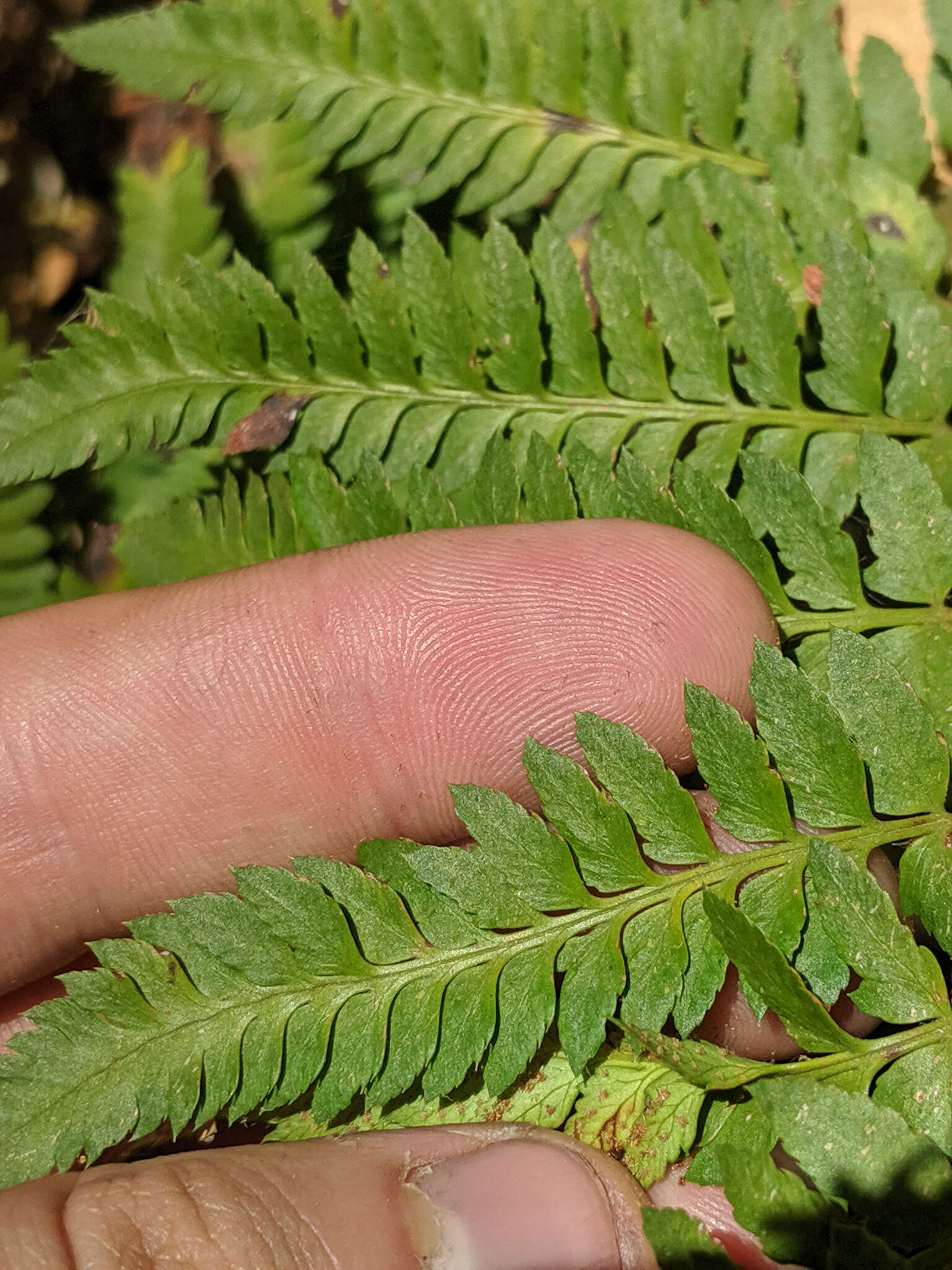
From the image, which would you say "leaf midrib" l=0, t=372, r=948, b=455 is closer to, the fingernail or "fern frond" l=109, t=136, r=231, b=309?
"fern frond" l=109, t=136, r=231, b=309

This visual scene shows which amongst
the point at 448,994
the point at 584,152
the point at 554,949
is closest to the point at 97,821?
the point at 448,994

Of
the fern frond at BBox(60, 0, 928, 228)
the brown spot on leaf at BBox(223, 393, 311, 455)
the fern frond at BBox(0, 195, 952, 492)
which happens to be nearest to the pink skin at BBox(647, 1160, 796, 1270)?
the fern frond at BBox(0, 195, 952, 492)

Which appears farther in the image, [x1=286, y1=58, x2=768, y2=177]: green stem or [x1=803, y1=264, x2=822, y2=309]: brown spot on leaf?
[x1=286, y1=58, x2=768, y2=177]: green stem

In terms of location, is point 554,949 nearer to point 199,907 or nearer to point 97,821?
point 199,907

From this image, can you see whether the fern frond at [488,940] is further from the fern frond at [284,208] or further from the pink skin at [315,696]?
the fern frond at [284,208]

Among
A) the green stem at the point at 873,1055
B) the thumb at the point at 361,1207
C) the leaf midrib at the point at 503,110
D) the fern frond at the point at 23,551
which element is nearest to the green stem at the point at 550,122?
the leaf midrib at the point at 503,110

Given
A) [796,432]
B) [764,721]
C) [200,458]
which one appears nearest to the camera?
[764,721]
